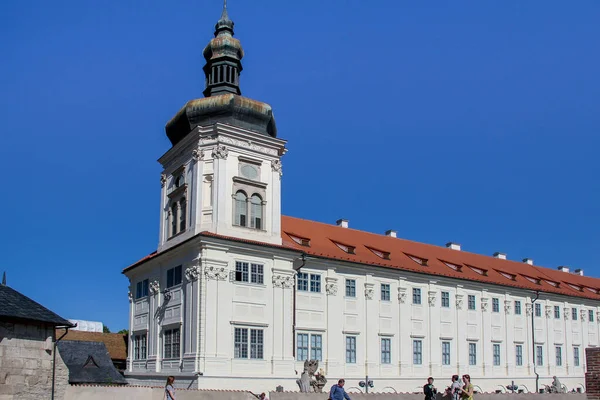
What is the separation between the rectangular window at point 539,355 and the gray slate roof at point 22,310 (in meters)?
37.9

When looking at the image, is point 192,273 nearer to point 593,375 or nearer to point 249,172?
point 249,172

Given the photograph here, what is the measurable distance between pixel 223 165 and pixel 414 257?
16.7 meters

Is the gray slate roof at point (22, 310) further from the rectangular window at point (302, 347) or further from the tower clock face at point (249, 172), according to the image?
the rectangular window at point (302, 347)

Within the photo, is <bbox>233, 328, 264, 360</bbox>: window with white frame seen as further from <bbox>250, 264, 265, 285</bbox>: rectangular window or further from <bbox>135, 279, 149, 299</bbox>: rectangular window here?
<bbox>135, 279, 149, 299</bbox>: rectangular window

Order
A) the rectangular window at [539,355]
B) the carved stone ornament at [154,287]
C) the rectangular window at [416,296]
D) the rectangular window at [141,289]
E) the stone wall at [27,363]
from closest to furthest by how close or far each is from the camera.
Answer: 1. the stone wall at [27,363]
2. the carved stone ornament at [154,287]
3. the rectangular window at [141,289]
4. the rectangular window at [416,296]
5. the rectangular window at [539,355]

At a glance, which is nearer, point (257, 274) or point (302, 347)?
point (257, 274)

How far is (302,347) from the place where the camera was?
38.1 metres

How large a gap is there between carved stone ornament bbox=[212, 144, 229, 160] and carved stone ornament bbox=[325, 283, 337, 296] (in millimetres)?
9374

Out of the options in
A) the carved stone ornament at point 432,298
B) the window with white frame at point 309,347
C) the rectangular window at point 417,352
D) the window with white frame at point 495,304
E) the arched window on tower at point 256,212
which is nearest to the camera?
the arched window on tower at point 256,212

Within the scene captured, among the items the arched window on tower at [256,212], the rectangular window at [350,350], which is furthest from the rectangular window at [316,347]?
the arched window on tower at [256,212]

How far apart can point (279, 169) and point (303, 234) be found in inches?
223

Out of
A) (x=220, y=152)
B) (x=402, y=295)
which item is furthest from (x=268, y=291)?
(x=402, y=295)

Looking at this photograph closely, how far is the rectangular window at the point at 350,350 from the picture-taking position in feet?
131

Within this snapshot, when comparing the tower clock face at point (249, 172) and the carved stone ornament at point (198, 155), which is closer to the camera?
the carved stone ornament at point (198, 155)
